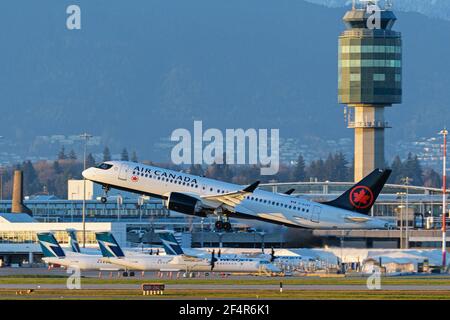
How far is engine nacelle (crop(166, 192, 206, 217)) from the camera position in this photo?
428ft

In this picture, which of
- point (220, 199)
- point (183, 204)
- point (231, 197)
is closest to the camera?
point (183, 204)

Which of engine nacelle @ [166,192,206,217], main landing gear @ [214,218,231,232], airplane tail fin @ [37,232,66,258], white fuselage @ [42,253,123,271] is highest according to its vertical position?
engine nacelle @ [166,192,206,217]

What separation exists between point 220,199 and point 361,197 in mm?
15073

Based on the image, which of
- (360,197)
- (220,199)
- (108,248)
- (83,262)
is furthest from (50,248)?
(360,197)

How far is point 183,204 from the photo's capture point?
131000 mm

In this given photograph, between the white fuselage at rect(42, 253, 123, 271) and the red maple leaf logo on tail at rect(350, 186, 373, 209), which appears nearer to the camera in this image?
the red maple leaf logo on tail at rect(350, 186, 373, 209)

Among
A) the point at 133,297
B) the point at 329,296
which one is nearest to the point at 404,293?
the point at 329,296

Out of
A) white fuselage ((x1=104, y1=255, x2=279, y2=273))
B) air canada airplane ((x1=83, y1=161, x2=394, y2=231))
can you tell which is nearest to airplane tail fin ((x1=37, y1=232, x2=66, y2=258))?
white fuselage ((x1=104, y1=255, x2=279, y2=273))

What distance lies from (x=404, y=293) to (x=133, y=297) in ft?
64.3

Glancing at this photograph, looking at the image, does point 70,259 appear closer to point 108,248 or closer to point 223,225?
point 108,248

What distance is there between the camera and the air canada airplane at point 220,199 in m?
131

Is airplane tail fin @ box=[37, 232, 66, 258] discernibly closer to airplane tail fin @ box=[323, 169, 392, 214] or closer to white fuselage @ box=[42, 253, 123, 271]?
white fuselage @ box=[42, 253, 123, 271]

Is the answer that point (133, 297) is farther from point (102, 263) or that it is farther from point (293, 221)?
point (102, 263)
